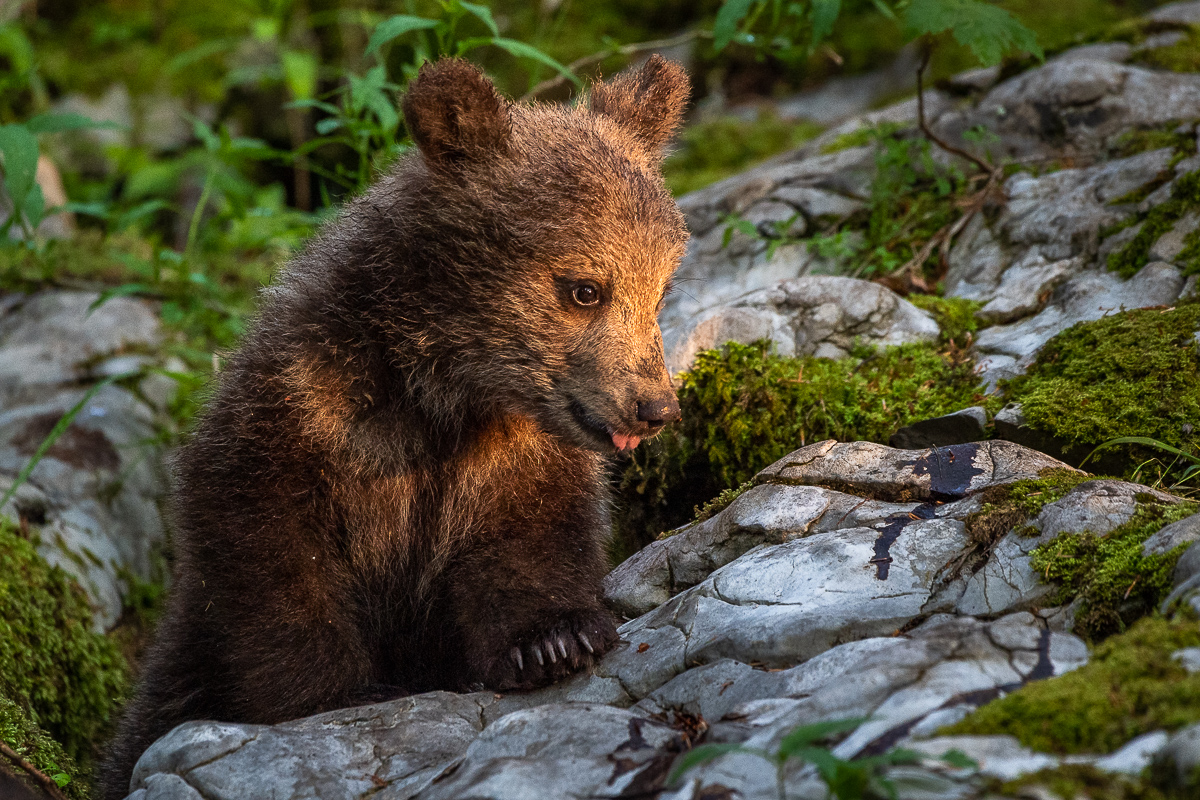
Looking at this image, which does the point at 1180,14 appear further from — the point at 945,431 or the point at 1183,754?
the point at 1183,754

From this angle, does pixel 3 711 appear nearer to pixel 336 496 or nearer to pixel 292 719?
pixel 292 719

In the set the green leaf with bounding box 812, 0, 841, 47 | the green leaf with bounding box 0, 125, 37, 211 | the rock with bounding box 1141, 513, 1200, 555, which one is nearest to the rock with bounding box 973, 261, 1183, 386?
the rock with bounding box 1141, 513, 1200, 555

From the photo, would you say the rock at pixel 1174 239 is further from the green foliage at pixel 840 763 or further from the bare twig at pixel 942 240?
the green foliage at pixel 840 763

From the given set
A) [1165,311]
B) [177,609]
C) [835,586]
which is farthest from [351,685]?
[1165,311]

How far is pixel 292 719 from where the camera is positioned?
3.85 m

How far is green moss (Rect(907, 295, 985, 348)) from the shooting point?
5.13 meters

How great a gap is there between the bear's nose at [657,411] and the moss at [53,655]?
124 inches

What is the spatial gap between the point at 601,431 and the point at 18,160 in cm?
373

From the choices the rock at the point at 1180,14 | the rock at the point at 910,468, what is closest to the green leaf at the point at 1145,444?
the rock at the point at 910,468

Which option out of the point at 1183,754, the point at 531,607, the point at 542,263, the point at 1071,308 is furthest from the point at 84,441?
the point at 1183,754

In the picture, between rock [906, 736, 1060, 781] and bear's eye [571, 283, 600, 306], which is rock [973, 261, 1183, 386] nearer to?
bear's eye [571, 283, 600, 306]

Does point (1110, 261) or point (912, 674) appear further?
point (1110, 261)

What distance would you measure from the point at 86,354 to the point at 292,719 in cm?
465

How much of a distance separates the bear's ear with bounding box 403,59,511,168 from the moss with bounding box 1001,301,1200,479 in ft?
7.99
